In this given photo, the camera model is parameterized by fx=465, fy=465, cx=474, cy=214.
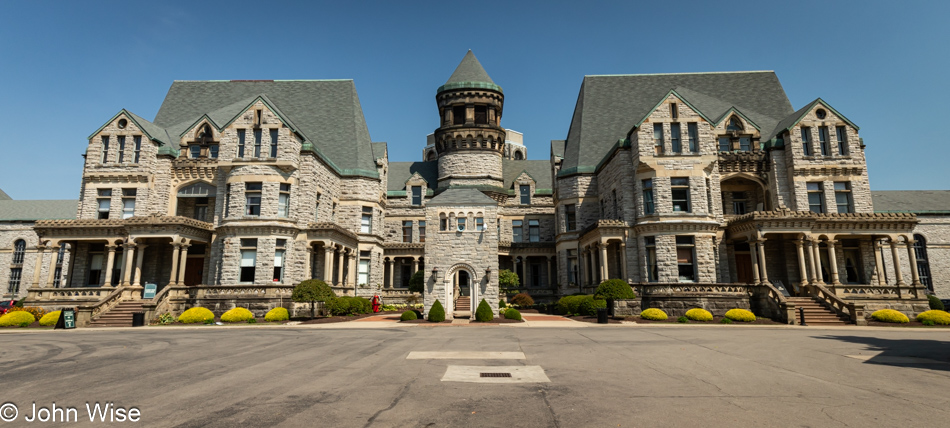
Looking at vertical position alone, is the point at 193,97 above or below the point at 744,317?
above

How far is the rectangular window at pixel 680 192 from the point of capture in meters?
30.6

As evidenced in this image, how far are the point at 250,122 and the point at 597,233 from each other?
84.7 feet

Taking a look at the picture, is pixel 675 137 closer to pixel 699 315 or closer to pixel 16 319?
pixel 699 315

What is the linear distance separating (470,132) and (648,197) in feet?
72.2

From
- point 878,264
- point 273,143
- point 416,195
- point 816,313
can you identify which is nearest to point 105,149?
point 273,143

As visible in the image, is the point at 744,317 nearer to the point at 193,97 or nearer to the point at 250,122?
the point at 250,122

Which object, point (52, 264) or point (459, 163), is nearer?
point (52, 264)

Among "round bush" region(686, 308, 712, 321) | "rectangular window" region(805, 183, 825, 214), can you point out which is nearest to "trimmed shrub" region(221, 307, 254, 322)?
"round bush" region(686, 308, 712, 321)

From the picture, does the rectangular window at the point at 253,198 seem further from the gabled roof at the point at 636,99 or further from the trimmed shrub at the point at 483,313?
the gabled roof at the point at 636,99

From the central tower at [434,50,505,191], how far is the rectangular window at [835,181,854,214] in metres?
27.4

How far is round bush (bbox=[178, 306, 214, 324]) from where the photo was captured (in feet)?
88.2

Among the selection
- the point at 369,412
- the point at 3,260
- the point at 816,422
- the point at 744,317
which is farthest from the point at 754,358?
the point at 3,260

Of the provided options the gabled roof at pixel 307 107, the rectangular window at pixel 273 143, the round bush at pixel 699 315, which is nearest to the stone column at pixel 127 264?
the rectangular window at pixel 273 143

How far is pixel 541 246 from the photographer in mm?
45812
